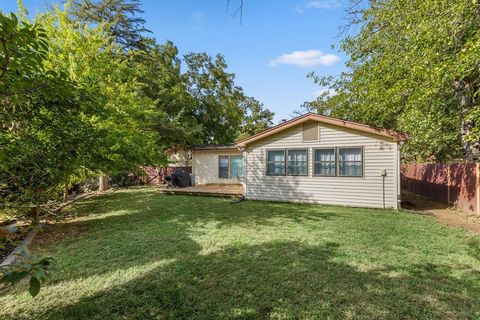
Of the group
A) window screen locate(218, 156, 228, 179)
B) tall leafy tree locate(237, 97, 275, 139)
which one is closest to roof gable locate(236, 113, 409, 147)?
window screen locate(218, 156, 228, 179)

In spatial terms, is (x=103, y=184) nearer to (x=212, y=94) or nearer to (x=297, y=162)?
(x=212, y=94)

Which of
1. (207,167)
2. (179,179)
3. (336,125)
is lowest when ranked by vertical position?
(179,179)

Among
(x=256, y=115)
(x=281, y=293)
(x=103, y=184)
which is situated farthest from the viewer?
(x=256, y=115)

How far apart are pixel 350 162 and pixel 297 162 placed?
6.10ft

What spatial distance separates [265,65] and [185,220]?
860 cm

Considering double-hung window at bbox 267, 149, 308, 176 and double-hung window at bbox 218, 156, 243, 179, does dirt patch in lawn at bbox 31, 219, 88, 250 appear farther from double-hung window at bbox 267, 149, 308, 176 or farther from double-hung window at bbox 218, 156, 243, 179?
double-hung window at bbox 218, 156, 243, 179

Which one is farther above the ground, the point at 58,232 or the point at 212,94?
the point at 212,94

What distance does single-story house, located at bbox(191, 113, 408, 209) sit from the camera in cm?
855

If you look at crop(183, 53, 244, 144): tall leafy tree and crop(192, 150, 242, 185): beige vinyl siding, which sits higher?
crop(183, 53, 244, 144): tall leafy tree

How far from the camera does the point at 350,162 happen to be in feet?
29.6

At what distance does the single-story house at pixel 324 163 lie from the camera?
8.55 metres

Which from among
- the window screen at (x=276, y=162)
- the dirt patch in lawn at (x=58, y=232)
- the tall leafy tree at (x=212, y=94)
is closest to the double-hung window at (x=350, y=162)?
the window screen at (x=276, y=162)

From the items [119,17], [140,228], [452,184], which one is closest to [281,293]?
[140,228]

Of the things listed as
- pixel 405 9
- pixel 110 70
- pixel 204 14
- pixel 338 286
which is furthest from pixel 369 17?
pixel 338 286
